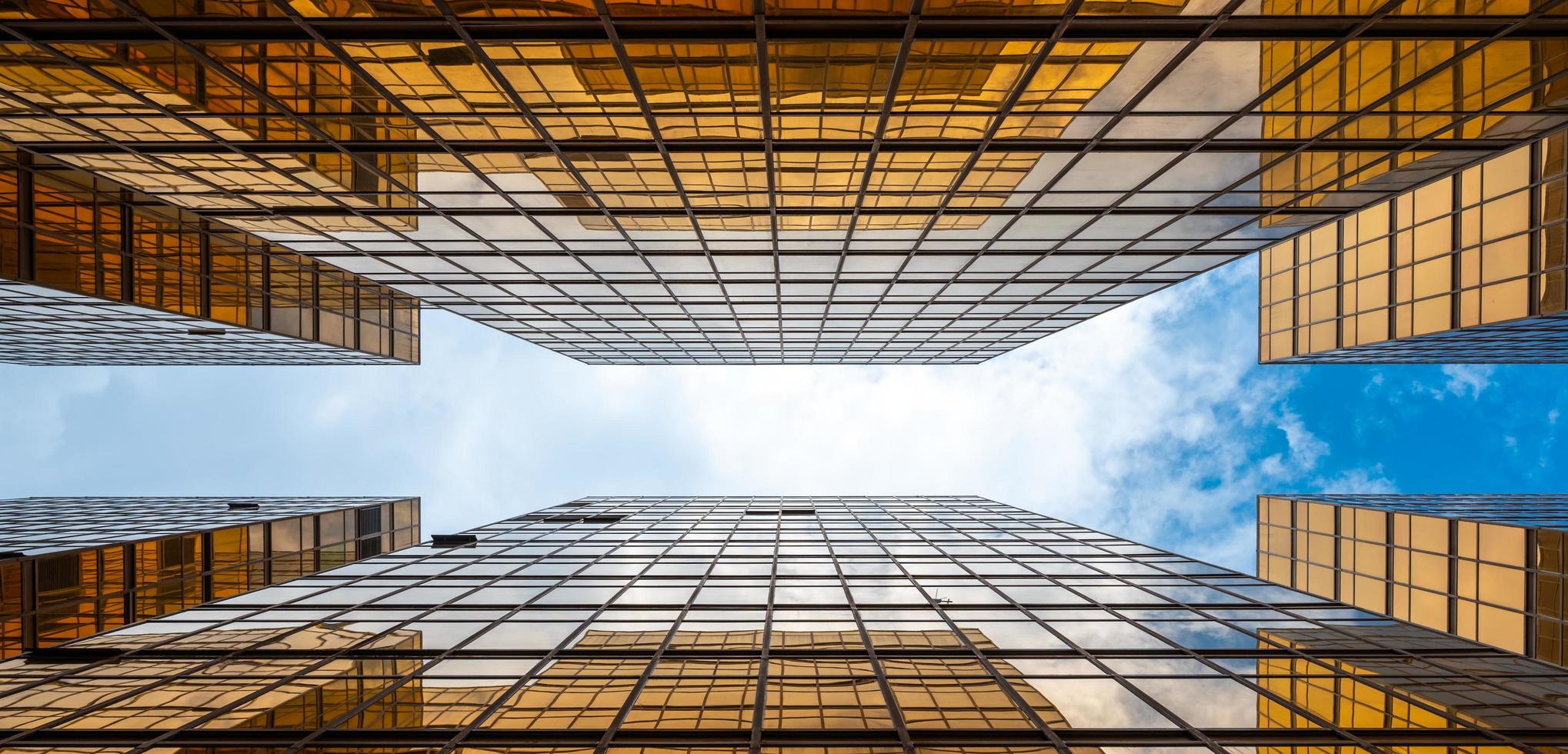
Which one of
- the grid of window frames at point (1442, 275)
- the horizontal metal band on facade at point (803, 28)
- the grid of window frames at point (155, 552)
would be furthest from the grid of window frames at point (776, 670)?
the grid of window frames at point (1442, 275)

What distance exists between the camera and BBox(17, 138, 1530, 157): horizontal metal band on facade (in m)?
15.4

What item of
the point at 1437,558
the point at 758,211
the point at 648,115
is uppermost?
the point at 648,115

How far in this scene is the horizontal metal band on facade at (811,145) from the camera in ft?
50.6

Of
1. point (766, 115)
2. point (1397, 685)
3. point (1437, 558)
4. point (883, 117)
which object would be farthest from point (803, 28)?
point (1437, 558)

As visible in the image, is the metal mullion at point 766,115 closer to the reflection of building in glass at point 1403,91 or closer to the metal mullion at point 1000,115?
the metal mullion at point 1000,115

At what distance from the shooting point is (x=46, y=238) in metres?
20.2

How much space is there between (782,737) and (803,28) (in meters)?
10.5

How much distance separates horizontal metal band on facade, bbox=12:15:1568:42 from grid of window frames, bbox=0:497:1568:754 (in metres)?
10.4

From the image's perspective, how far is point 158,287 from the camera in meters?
23.8

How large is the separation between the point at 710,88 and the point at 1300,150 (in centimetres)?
1223

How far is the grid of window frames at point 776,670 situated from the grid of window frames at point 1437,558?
1060 cm

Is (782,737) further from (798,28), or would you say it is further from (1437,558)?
(1437,558)

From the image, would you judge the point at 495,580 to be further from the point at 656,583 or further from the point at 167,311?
the point at 167,311

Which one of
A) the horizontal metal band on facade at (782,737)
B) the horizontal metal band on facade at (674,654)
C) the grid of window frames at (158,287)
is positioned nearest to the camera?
the horizontal metal band on facade at (782,737)
